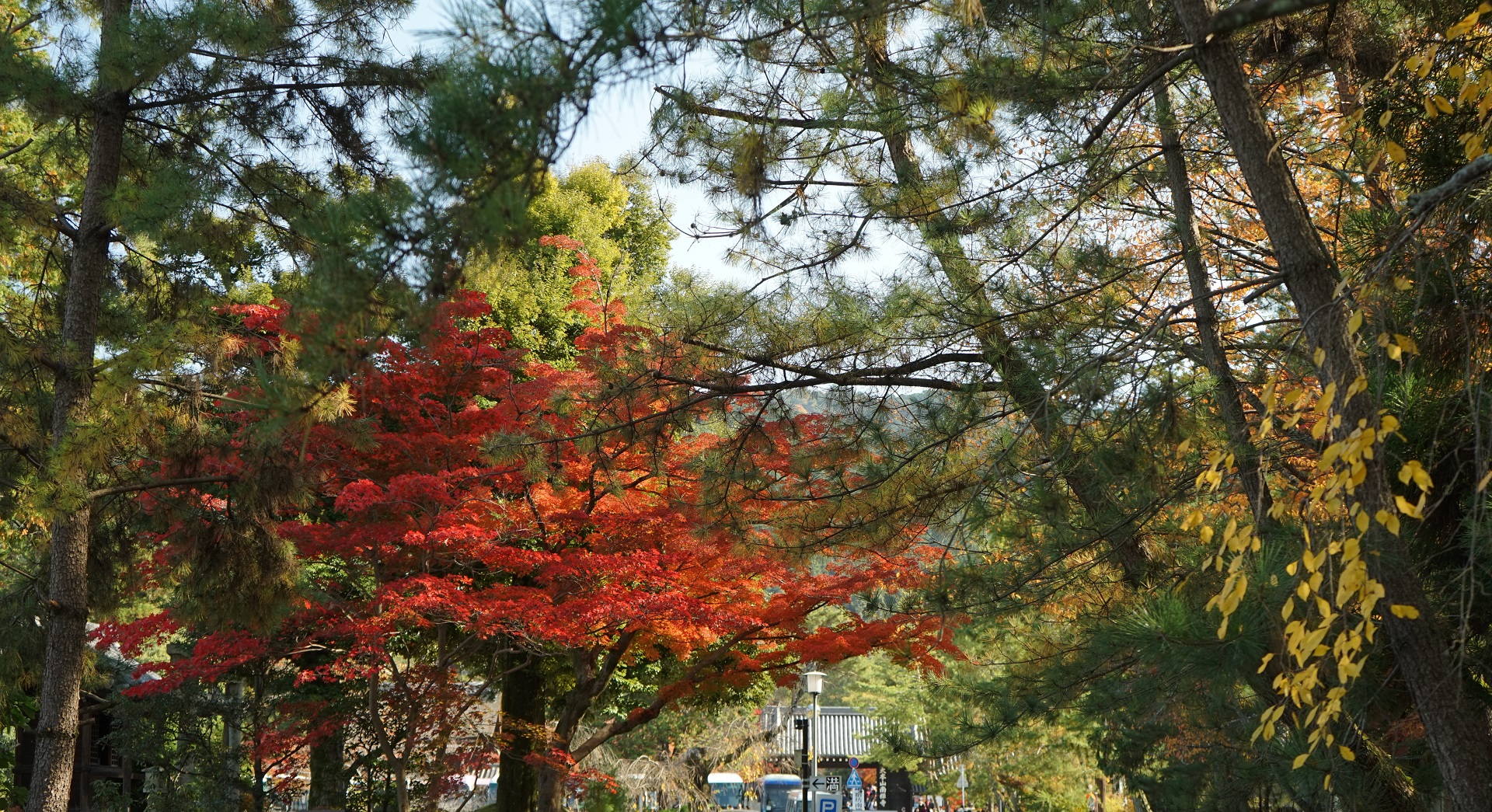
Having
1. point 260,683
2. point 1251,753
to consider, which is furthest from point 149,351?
point 1251,753

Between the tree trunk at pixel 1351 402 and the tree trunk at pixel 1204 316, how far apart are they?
350 millimetres

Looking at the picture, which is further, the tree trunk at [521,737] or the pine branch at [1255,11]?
the tree trunk at [521,737]

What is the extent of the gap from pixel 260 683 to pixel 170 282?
15.8 feet

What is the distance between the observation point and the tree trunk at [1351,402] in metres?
3.60

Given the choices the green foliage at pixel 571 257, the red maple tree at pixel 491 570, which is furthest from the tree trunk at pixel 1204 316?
the green foliage at pixel 571 257

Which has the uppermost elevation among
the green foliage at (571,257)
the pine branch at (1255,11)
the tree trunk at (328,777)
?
the green foliage at (571,257)

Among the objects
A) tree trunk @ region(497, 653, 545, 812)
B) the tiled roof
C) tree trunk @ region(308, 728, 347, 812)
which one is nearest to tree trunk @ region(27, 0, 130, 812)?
tree trunk @ region(497, 653, 545, 812)

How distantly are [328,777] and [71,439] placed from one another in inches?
285

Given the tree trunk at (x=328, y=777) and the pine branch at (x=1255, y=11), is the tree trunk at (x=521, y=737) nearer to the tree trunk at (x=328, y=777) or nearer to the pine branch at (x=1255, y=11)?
the tree trunk at (x=328, y=777)

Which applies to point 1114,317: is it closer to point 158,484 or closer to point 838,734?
point 158,484

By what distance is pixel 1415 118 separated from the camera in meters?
4.52

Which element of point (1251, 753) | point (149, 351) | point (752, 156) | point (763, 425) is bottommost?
point (1251, 753)

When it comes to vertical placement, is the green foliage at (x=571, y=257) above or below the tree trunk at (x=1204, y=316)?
above

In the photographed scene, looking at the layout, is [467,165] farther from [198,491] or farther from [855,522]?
[198,491]
